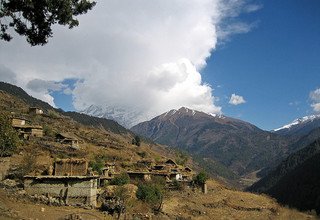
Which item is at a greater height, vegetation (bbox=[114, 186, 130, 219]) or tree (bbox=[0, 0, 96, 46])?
tree (bbox=[0, 0, 96, 46])

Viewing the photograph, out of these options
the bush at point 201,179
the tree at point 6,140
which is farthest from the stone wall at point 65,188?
the bush at point 201,179

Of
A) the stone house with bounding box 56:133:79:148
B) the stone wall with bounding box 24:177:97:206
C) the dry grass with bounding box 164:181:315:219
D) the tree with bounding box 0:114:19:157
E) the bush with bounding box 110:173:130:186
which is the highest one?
the stone house with bounding box 56:133:79:148

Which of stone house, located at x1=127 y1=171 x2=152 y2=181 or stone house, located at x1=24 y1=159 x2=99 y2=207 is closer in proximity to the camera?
stone house, located at x1=24 y1=159 x2=99 y2=207

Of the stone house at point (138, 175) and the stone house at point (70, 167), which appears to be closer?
the stone house at point (70, 167)

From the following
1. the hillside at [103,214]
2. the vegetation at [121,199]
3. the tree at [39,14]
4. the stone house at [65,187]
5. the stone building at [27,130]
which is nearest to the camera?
the tree at [39,14]

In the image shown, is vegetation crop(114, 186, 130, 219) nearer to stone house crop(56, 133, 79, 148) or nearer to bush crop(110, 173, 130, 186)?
bush crop(110, 173, 130, 186)

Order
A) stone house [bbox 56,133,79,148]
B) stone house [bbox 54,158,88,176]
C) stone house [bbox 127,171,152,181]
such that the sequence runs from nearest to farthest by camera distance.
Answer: stone house [bbox 54,158,88,176] → stone house [bbox 127,171,152,181] → stone house [bbox 56,133,79,148]

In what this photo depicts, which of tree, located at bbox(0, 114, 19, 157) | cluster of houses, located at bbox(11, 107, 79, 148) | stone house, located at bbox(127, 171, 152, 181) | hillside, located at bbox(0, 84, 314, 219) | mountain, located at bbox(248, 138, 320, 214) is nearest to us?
hillside, located at bbox(0, 84, 314, 219)

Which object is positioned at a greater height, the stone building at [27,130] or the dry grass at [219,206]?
the stone building at [27,130]

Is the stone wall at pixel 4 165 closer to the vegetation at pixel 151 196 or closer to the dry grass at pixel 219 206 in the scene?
the vegetation at pixel 151 196

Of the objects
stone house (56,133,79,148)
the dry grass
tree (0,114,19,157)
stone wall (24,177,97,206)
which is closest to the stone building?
stone house (56,133,79,148)

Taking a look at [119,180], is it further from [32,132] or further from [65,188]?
[32,132]

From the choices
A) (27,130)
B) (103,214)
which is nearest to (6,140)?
(103,214)

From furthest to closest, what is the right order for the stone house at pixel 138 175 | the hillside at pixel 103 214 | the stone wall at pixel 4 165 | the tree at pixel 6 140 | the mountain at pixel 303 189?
the mountain at pixel 303 189 → the stone house at pixel 138 175 → the tree at pixel 6 140 → the stone wall at pixel 4 165 → the hillside at pixel 103 214
